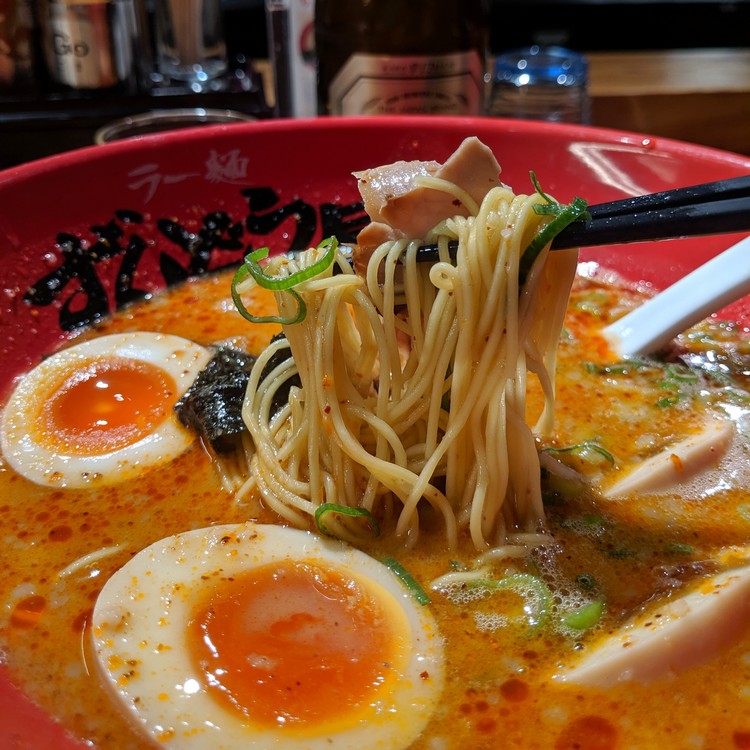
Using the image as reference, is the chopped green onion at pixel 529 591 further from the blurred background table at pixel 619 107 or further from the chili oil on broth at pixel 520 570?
the blurred background table at pixel 619 107

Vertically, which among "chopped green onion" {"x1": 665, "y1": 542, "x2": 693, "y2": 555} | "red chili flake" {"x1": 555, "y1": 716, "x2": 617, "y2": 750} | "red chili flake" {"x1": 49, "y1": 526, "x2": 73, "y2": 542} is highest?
"red chili flake" {"x1": 49, "y1": 526, "x2": 73, "y2": 542}

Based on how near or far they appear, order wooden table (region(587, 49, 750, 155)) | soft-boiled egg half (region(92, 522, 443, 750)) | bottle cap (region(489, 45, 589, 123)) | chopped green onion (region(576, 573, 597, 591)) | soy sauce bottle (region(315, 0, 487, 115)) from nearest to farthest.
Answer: soft-boiled egg half (region(92, 522, 443, 750))
chopped green onion (region(576, 573, 597, 591))
soy sauce bottle (region(315, 0, 487, 115))
bottle cap (region(489, 45, 589, 123))
wooden table (region(587, 49, 750, 155))

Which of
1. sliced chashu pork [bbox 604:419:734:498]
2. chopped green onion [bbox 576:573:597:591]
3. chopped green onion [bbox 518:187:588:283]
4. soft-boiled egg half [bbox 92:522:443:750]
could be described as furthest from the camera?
sliced chashu pork [bbox 604:419:734:498]

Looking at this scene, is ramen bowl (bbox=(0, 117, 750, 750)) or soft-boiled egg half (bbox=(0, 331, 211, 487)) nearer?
soft-boiled egg half (bbox=(0, 331, 211, 487))

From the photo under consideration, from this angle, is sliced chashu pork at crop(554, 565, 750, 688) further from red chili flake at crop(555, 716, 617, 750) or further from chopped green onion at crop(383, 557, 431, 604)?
chopped green onion at crop(383, 557, 431, 604)

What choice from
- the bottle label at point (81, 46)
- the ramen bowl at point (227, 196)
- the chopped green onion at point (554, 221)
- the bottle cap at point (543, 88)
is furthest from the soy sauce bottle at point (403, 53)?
the chopped green onion at point (554, 221)

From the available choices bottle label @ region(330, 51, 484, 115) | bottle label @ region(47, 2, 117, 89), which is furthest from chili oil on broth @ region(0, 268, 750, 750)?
Result: bottle label @ region(47, 2, 117, 89)

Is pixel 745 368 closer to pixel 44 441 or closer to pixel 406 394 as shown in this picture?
pixel 406 394
